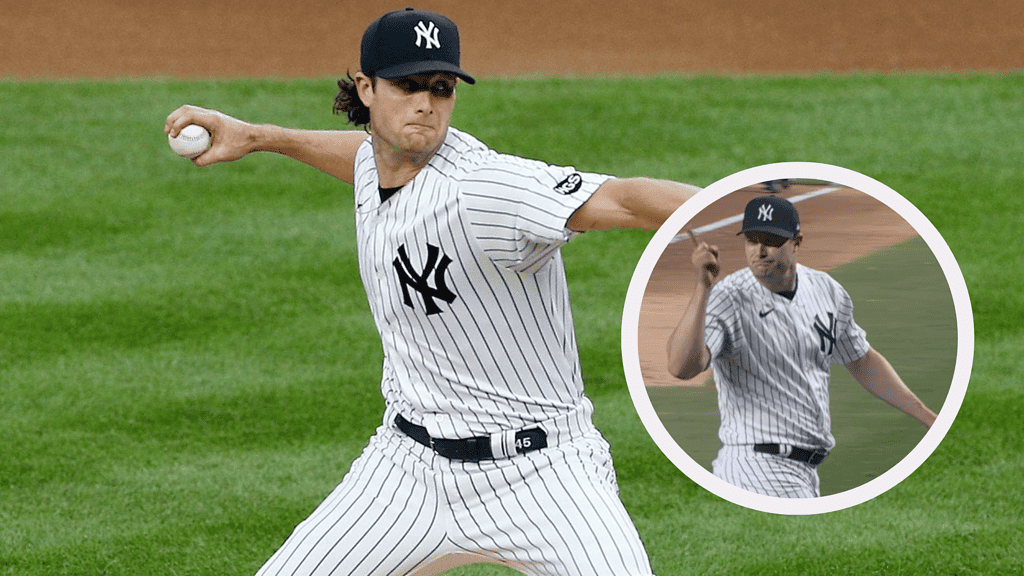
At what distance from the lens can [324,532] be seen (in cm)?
365

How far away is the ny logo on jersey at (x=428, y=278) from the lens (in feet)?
11.4

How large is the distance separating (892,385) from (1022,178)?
8.54m

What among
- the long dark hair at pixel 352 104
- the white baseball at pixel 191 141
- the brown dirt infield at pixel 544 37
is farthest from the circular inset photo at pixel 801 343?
the brown dirt infield at pixel 544 37

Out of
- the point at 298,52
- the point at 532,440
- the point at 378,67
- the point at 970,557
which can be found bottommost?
the point at 970,557

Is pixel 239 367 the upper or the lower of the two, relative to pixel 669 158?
lower

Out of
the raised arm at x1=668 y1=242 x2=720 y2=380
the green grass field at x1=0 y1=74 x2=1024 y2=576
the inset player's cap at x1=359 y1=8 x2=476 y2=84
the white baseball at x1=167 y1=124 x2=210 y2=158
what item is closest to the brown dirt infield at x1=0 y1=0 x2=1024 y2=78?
the green grass field at x1=0 y1=74 x2=1024 y2=576

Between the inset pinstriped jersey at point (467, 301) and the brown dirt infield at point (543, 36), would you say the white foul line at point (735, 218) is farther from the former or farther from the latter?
the brown dirt infield at point (543, 36)

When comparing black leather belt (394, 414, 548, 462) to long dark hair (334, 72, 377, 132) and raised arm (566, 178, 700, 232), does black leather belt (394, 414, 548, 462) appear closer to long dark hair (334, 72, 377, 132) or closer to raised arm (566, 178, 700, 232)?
raised arm (566, 178, 700, 232)

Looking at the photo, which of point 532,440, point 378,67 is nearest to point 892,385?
point 532,440

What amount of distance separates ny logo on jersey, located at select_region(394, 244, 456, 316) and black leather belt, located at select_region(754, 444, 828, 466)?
947 mm

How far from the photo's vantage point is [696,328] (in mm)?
3500

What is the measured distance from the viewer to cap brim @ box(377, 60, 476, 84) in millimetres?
3508

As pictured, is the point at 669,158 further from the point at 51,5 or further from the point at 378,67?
the point at 51,5

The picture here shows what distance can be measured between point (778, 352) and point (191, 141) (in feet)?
6.21
